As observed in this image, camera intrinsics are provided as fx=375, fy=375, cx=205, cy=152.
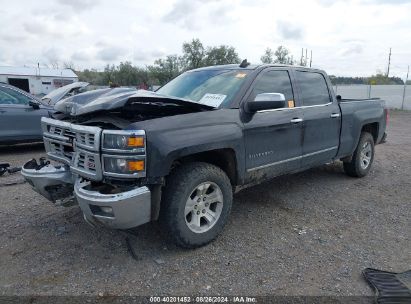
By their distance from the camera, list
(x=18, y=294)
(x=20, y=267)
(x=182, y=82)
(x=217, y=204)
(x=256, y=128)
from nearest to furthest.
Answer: (x=18, y=294)
(x=20, y=267)
(x=217, y=204)
(x=256, y=128)
(x=182, y=82)

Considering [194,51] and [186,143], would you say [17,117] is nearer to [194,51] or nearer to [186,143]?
[186,143]

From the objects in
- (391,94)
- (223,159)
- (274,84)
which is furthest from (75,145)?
(391,94)

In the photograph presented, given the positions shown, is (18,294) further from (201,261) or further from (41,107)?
(41,107)

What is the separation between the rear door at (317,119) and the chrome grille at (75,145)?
2790 mm

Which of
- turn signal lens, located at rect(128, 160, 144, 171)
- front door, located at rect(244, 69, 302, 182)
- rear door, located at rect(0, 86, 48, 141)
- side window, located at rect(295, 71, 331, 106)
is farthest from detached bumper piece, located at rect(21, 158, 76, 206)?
rear door, located at rect(0, 86, 48, 141)

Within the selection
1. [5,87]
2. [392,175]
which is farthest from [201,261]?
[5,87]

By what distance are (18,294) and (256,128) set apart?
9.01 ft

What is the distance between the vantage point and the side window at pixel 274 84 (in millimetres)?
4399

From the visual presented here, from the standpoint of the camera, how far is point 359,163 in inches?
250

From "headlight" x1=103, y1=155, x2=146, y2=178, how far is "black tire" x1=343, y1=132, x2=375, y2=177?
4.31 meters

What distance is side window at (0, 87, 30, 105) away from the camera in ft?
27.3

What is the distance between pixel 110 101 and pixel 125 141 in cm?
50

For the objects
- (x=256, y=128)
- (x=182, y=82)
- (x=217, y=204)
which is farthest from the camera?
(x=182, y=82)

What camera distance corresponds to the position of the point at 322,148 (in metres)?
5.29
